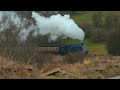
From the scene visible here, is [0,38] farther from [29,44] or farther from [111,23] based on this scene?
[111,23]

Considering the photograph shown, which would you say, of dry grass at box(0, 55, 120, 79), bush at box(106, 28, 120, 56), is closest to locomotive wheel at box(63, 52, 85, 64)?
dry grass at box(0, 55, 120, 79)

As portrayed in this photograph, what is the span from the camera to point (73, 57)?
10414 millimetres

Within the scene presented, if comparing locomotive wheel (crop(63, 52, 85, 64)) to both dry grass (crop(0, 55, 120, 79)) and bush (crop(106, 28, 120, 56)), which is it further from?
bush (crop(106, 28, 120, 56))

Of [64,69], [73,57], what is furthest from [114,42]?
[64,69]

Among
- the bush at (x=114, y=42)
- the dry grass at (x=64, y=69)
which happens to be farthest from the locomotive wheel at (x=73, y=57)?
the bush at (x=114, y=42)

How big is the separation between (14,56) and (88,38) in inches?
84.4

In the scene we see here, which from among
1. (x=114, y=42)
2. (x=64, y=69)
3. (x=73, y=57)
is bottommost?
(x=64, y=69)

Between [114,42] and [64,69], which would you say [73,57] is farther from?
[114,42]

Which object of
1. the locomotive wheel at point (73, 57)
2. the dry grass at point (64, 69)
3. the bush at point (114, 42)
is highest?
the bush at point (114, 42)

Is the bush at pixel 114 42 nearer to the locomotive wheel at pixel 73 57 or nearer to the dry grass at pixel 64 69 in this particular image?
the dry grass at pixel 64 69

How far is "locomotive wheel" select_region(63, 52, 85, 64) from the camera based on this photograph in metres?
10.4

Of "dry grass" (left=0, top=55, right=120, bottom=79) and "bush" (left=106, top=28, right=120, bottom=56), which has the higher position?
"bush" (left=106, top=28, right=120, bottom=56)

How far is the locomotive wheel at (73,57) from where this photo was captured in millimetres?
10367

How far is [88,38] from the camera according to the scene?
408 inches
